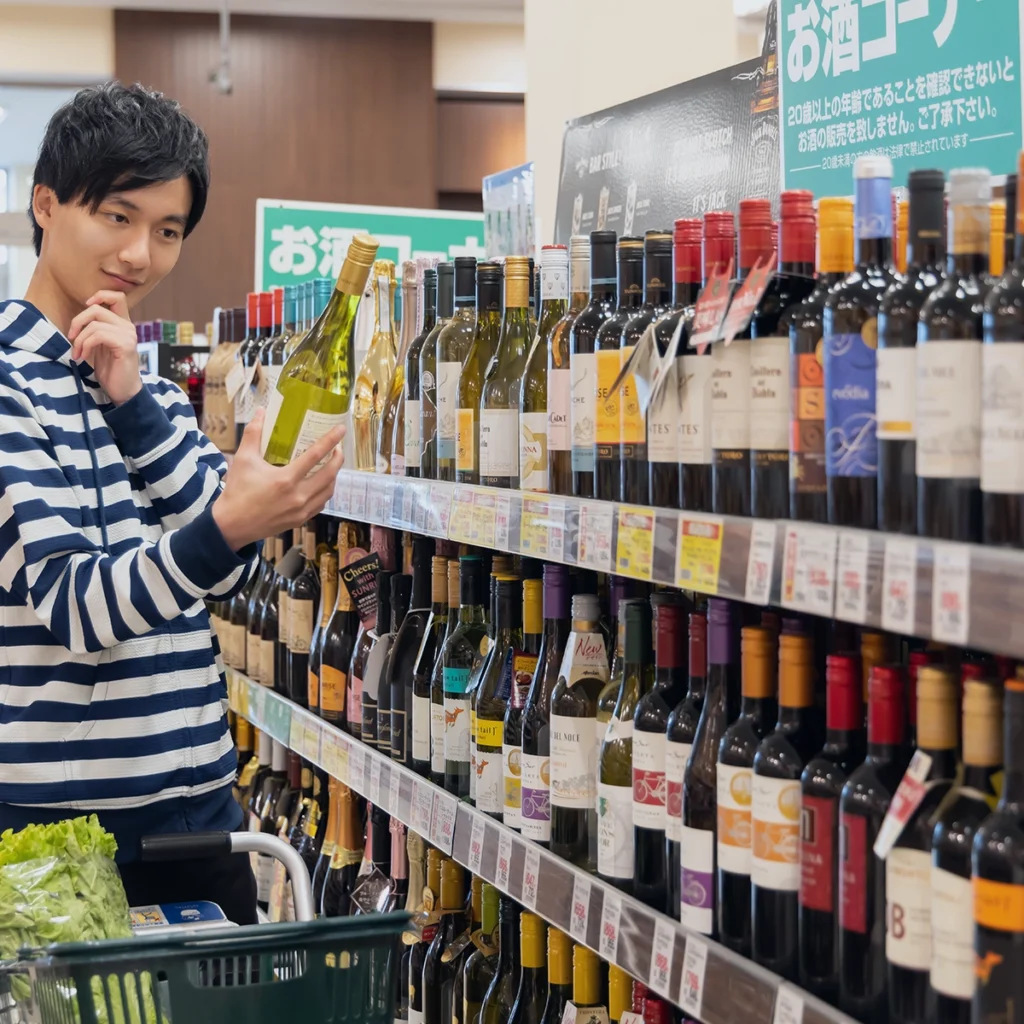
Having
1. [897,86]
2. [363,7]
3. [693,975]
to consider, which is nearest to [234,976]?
[693,975]

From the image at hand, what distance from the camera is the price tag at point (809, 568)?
126 centimetres

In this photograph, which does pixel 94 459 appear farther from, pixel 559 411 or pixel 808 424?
pixel 808 424

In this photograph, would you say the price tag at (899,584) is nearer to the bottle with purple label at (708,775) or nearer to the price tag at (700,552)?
the price tag at (700,552)

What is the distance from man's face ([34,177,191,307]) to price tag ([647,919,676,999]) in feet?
3.91

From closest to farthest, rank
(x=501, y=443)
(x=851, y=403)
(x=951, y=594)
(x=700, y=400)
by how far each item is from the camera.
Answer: (x=951, y=594) → (x=851, y=403) → (x=700, y=400) → (x=501, y=443)

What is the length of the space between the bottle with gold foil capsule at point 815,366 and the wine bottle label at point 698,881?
41 cm

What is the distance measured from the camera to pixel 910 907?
4.15 feet

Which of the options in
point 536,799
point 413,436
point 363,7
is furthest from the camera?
point 363,7

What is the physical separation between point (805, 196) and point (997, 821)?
0.65 meters

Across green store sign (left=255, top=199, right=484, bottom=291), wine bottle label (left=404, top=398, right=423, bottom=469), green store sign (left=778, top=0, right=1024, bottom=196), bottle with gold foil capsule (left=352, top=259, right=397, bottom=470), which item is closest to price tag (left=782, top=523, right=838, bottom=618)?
green store sign (left=778, top=0, right=1024, bottom=196)

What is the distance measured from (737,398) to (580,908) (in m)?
0.69

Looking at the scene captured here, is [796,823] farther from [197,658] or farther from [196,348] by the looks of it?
[196,348]

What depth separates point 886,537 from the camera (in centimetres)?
120

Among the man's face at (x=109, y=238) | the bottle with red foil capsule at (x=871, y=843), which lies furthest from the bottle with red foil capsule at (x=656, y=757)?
the man's face at (x=109, y=238)
